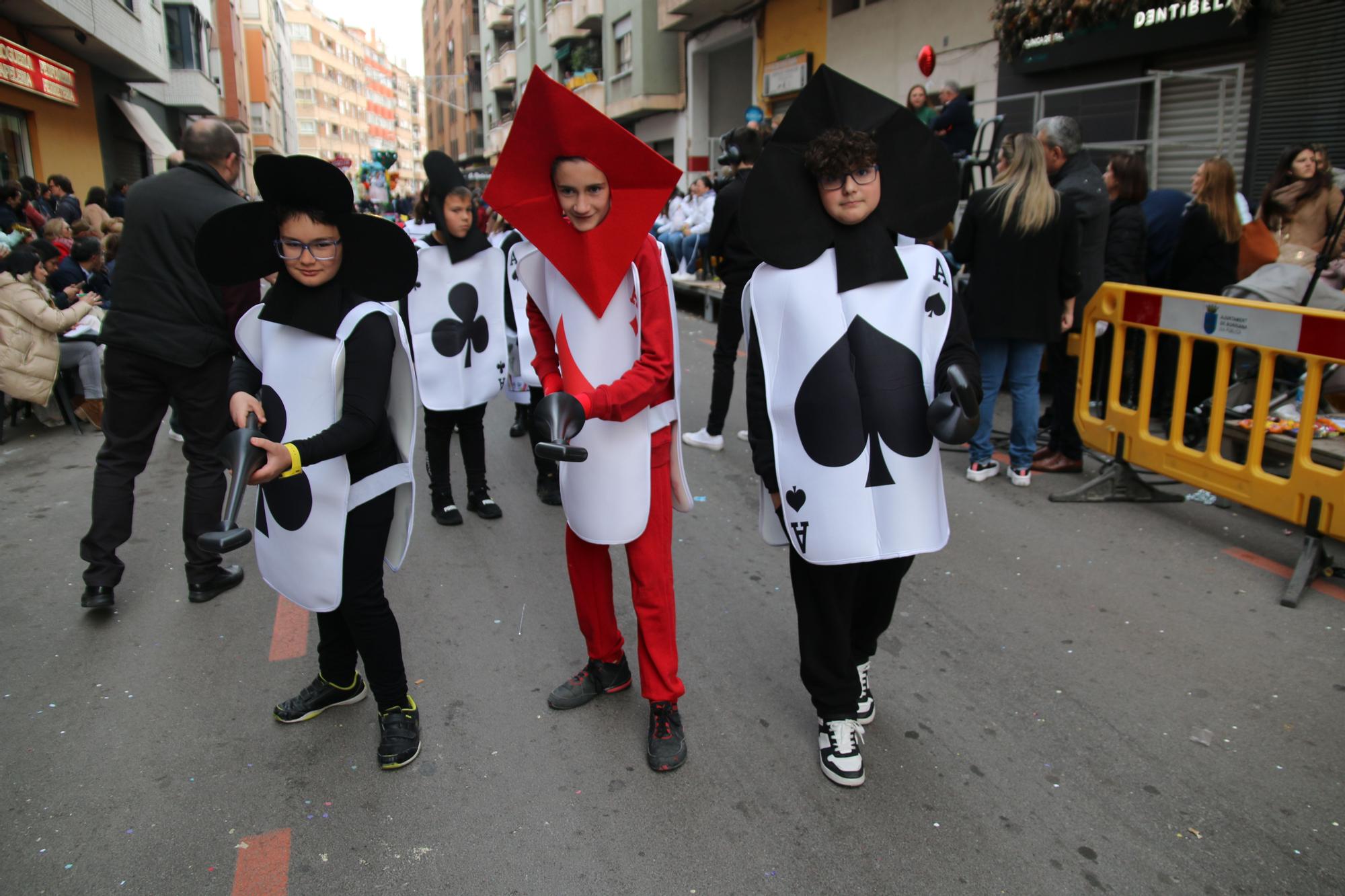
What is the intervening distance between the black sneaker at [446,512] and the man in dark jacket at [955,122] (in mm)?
7030

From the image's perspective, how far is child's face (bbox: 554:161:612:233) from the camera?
2572 millimetres

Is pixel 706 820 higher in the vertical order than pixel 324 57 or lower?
lower

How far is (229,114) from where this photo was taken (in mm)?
41156

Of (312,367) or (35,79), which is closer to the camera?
(312,367)

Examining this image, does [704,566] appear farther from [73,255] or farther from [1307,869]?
[73,255]

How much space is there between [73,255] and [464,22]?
62.4m

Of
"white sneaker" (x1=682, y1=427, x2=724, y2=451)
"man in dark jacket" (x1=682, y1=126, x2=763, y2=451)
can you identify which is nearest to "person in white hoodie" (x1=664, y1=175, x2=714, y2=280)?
"white sneaker" (x1=682, y1=427, x2=724, y2=451)

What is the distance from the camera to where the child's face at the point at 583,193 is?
2572 millimetres

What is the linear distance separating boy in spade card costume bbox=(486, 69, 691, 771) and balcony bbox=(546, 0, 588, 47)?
3261cm

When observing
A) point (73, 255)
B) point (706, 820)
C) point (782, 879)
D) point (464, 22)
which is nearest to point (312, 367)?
point (706, 820)

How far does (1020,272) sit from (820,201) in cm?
331

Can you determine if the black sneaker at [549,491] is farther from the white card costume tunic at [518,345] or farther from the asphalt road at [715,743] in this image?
the asphalt road at [715,743]

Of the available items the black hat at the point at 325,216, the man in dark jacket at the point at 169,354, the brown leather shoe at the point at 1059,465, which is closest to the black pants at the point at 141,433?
the man in dark jacket at the point at 169,354

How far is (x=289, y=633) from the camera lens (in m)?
3.87
